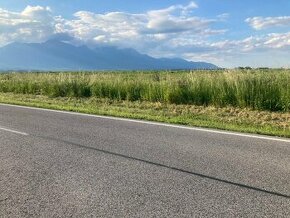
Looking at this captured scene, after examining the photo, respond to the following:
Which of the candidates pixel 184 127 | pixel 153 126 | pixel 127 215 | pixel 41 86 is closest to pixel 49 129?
pixel 153 126

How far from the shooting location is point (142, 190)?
5.39 metres

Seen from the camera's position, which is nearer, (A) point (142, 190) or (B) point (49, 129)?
(A) point (142, 190)

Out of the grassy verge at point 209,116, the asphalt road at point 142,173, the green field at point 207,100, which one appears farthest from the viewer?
the green field at point 207,100

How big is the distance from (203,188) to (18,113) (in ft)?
33.0

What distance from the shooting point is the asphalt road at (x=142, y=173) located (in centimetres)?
479


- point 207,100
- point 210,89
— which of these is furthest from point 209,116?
point 210,89

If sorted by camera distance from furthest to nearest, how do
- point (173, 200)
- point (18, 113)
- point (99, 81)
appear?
point (99, 81) → point (18, 113) → point (173, 200)

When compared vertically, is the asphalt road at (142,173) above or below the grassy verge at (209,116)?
above

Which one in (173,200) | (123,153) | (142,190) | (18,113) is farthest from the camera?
(18,113)

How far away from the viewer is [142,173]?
620 centimetres

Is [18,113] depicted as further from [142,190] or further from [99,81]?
[142,190]

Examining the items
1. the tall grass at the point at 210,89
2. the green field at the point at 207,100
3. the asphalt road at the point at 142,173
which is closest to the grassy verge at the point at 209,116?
the green field at the point at 207,100

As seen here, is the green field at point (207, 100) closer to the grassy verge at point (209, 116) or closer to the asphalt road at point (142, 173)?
the grassy verge at point (209, 116)

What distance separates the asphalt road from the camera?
15.7 feet
